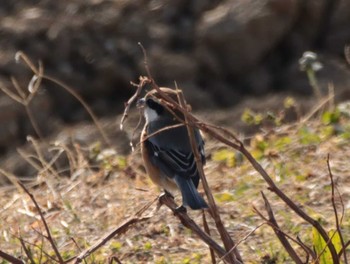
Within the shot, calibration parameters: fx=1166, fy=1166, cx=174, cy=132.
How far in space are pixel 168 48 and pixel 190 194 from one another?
4755mm

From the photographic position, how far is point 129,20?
1009 centimetres

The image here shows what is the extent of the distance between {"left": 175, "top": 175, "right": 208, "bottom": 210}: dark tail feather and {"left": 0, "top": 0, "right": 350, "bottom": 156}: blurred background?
3.89 metres

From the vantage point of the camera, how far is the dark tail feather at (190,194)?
4.94 meters

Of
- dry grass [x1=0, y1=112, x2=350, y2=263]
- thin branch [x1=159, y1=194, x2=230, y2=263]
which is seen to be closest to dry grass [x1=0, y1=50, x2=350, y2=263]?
dry grass [x1=0, y1=112, x2=350, y2=263]

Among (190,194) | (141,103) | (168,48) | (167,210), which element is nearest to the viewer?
(141,103)

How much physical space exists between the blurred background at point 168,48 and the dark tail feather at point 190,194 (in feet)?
12.8

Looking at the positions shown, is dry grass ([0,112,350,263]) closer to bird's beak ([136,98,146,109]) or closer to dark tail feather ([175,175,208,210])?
dark tail feather ([175,175,208,210])

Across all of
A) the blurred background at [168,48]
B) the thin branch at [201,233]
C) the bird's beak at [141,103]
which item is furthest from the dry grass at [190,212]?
the blurred background at [168,48]

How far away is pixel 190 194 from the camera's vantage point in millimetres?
5129

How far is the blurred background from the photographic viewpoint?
945 centimetres

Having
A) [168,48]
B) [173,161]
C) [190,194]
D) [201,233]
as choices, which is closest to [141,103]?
[190,194]

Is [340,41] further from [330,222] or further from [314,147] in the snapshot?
[330,222]

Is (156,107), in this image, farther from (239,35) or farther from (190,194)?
(239,35)

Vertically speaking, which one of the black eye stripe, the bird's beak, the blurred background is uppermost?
the bird's beak
